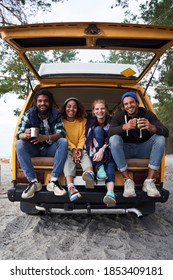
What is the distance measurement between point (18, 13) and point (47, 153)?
8992mm

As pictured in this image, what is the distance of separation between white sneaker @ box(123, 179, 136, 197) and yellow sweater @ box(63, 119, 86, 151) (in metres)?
0.76

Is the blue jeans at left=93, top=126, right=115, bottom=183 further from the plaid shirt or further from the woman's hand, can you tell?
the plaid shirt

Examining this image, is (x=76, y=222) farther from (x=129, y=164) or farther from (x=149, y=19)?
(x=149, y=19)

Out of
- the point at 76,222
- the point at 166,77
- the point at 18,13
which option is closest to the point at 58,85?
the point at 76,222

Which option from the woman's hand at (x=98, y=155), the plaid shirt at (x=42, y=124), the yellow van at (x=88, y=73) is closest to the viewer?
the yellow van at (x=88, y=73)

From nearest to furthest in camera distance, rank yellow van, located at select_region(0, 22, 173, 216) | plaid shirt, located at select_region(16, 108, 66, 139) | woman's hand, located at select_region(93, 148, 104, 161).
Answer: yellow van, located at select_region(0, 22, 173, 216)
woman's hand, located at select_region(93, 148, 104, 161)
plaid shirt, located at select_region(16, 108, 66, 139)

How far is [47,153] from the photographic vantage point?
13.4 feet

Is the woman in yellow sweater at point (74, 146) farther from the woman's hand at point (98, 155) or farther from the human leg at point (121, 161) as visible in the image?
the human leg at point (121, 161)

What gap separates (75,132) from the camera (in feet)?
13.8

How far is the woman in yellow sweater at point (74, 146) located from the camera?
12.0ft

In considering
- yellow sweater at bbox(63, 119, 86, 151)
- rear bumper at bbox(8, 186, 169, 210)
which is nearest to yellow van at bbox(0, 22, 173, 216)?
rear bumper at bbox(8, 186, 169, 210)

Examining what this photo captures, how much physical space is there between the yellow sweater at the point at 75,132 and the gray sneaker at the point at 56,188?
0.58m

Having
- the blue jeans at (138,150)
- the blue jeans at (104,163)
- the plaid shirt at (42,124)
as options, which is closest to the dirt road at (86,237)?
the blue jeans at (104,163)

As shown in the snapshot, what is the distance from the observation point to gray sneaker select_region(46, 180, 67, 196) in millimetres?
3664
